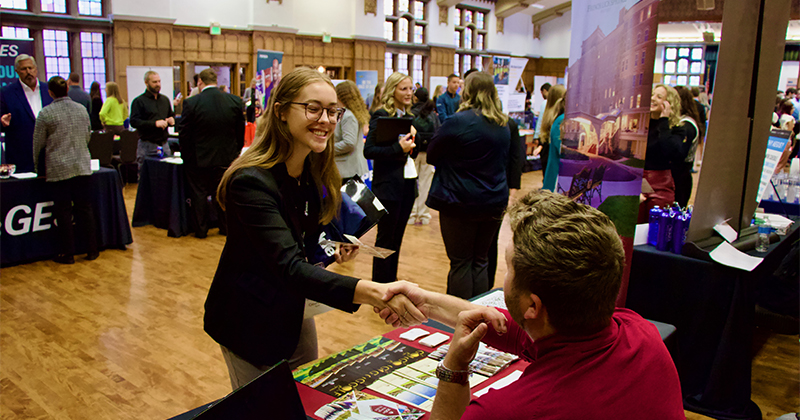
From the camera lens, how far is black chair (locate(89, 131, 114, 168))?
742 cm

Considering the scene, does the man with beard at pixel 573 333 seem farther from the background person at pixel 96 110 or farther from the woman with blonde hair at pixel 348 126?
the background person at pixel 96 110

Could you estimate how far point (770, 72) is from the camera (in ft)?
10.0

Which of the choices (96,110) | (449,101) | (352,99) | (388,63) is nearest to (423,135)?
(352,99)

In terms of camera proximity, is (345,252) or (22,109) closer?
(345,252)

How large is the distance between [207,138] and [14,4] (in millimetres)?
8993

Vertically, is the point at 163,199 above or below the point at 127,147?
below

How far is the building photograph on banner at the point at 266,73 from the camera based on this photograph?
7.35 meters

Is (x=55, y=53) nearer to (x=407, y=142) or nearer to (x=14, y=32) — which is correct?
(x=14, y=32)

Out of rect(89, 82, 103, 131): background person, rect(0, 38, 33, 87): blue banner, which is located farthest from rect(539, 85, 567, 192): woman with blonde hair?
rect(89, 82, 103, 131): background person

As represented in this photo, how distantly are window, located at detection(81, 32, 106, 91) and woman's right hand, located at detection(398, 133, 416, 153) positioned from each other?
11567 mm

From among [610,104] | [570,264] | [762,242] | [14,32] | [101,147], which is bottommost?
[762,242]

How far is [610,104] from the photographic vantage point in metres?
2.39

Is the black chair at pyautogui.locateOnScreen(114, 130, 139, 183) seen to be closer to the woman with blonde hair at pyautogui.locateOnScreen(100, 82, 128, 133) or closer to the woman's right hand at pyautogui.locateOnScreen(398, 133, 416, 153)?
the woman with blonde hair at pyautogui.locateOnScreen(100, 82, 128, 133)

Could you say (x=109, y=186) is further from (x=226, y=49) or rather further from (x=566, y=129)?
(x=226, y=49)
